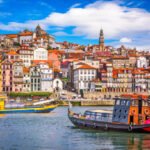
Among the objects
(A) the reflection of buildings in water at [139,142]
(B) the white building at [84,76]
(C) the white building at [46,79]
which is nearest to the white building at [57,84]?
(C) the white building at [46,79]

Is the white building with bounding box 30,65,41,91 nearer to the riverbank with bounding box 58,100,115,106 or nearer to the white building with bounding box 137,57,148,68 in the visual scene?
the riverbank with bounding box 58,100,115,106

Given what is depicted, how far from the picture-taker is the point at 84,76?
103312 millimetres

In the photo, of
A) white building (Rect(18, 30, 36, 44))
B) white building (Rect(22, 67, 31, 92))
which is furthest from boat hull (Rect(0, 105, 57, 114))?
white building (Rect(18, 30, 36, 44))

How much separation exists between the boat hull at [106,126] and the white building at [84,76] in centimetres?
6183

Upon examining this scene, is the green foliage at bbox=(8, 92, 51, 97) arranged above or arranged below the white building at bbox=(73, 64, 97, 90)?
below

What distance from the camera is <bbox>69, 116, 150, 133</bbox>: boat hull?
112ft

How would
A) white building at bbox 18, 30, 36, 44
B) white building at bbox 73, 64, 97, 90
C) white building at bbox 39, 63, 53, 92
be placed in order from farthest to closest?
white building at bbox 18, 30, 36, 44
white building at bbox 73, 64, 97, 90
white building at bbox 39, 63, 53, 92

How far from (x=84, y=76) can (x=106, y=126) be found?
66890mm

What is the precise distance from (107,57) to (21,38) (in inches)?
900

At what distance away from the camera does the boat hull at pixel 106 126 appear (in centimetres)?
3425

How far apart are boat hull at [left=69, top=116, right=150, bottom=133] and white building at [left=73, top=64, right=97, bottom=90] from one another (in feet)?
203

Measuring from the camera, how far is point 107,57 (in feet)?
424

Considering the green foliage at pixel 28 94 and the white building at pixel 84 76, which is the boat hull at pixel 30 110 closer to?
the green foliage at pixel 28 94

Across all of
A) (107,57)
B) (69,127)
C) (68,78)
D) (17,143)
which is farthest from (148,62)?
(17,143)
